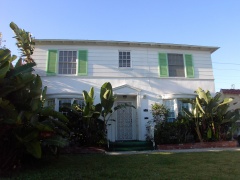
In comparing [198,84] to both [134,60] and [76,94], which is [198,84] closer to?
[134,60]

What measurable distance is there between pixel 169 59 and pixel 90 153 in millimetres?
8187

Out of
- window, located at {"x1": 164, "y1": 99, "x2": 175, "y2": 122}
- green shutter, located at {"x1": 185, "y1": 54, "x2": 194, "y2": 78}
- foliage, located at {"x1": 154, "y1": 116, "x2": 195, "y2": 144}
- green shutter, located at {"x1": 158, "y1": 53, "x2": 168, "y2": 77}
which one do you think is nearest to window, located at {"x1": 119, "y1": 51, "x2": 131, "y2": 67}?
green shutter, located at {"x1": 158, "y1": 53, "x2": 168, "y2": 77}

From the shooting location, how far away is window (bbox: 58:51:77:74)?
14.7 m

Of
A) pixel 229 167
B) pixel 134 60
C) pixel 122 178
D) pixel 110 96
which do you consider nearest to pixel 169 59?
pixel 134 60

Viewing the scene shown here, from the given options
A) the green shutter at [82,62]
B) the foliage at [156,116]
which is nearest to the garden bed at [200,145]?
the foliage at [156,116]

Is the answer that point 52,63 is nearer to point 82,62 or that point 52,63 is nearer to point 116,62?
point 82,62

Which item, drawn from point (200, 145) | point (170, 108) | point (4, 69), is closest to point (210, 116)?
point (200, 145)

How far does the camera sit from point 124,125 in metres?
14.5

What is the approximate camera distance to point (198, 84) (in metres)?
15.3

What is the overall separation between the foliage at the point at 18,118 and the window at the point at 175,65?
963 centimetres

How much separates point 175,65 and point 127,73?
3.30 m

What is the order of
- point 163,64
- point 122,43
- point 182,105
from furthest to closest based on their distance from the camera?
point 163,64
point 122,43
point 182,105

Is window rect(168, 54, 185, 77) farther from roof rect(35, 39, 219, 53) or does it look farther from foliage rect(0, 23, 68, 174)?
foliage rect(0, 23, 68, 174)

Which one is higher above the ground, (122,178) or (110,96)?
(110,96)
